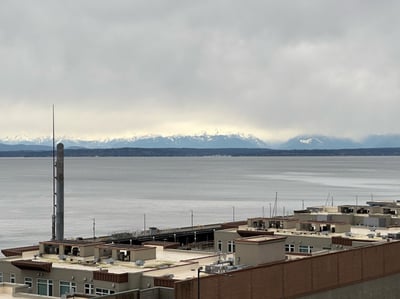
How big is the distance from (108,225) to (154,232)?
59.5m

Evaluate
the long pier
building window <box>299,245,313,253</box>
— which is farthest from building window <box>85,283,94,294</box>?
the long pier

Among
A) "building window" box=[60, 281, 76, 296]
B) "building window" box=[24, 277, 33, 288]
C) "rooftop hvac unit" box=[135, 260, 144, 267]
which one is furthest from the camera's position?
"building window" box=[24, 277, 33, 288]

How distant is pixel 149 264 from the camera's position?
47844mm

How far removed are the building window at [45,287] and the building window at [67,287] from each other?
0.94 metres

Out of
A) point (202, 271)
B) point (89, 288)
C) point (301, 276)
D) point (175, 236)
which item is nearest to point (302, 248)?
point (301, 276)

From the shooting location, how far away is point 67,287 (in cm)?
4584

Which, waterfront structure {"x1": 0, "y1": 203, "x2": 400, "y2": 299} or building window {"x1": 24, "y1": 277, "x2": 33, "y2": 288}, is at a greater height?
waterfront structure {"x1": 0, "y1": 203, "x2": 400, "y2": 299}

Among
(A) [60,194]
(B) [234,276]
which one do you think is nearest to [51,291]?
(B) [234,276]

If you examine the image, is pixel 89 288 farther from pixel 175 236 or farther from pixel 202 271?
pixel 175 236

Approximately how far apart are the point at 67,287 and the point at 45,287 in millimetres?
2093

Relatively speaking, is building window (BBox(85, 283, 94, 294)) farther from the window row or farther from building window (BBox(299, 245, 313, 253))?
building window (BBox(299, 245, 313, 253))

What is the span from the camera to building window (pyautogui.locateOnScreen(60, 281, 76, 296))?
45.4 m

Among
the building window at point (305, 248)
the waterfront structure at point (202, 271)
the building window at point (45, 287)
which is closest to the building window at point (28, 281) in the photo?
the waterfront structure at point (202, 271)

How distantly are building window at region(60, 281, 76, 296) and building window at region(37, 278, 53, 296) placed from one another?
3.09ft
